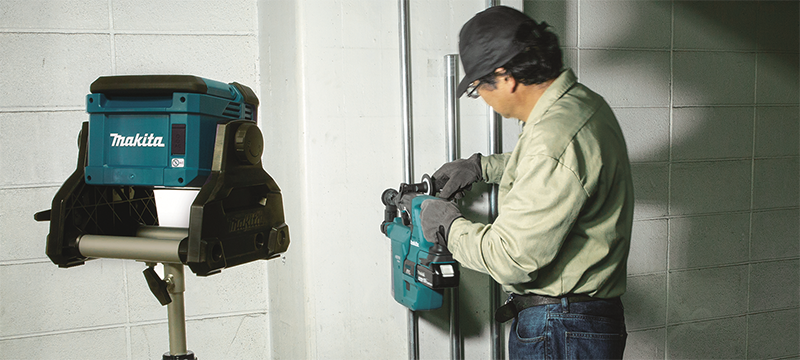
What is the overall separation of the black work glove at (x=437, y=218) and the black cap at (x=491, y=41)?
33cm

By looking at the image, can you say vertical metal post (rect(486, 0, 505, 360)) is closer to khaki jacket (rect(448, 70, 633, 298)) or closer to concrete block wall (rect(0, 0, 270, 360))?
khaki jacket (rect(448, 70, 633, 298))

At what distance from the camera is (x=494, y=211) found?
1877mm

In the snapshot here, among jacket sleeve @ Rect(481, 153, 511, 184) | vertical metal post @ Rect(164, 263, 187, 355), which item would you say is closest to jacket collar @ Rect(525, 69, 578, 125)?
jacket sleeve @ Rect(481, 153, 511, 184)

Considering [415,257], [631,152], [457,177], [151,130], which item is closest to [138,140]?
[151,130]

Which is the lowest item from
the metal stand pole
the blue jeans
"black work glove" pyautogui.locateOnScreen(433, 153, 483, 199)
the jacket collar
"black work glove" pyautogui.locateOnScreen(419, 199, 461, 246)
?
the blue jeans

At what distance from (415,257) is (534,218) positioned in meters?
0.50

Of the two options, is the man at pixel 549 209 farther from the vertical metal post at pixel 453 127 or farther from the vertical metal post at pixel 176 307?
the vertical metal post at pixel 176 307

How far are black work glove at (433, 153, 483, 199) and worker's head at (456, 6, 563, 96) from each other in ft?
1.34

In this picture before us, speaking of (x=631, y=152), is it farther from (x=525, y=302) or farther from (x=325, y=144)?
(x=325, y=144)

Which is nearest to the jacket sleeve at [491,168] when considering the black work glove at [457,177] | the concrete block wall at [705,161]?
the black work glove at [457,177]

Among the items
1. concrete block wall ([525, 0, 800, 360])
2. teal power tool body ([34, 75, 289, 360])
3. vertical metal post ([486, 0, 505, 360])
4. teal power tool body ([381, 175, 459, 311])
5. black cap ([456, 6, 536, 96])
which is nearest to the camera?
teal power tool body ([34, 75, 289, 360])

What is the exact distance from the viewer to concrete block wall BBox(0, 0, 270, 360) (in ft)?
6.04

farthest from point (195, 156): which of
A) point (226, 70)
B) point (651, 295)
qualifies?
point (651, 295)

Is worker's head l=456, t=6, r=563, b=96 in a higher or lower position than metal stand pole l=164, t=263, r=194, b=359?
higher
